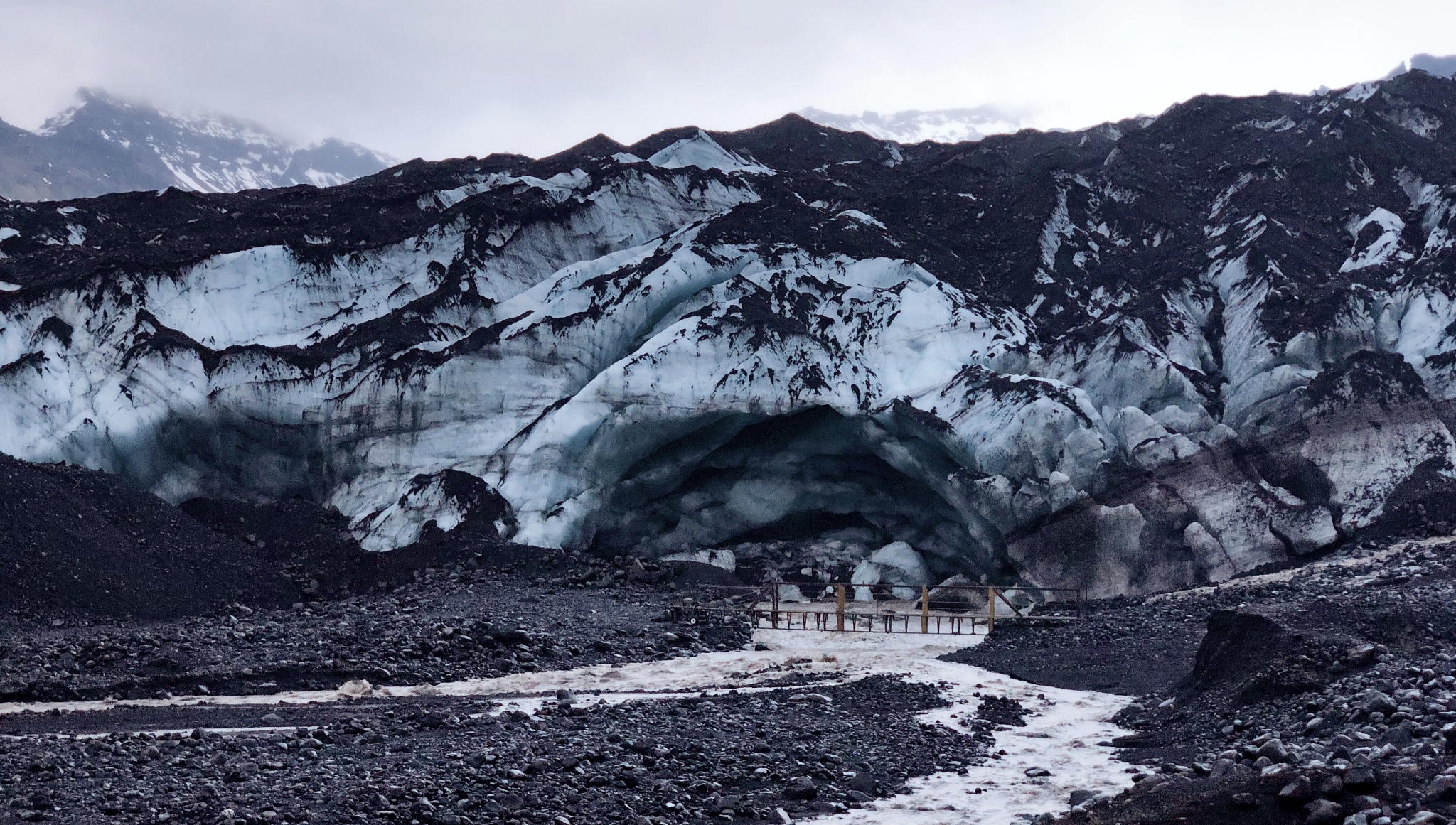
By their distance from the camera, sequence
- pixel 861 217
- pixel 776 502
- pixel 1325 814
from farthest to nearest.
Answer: pixel 861 217 < pixel 776 502 < pixel 1325 814

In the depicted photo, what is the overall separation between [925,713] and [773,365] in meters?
16.5

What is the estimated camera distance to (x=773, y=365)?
→ 30.9 metres

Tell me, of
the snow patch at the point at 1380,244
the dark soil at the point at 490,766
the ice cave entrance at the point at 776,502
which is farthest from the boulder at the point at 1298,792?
the snow patch at the point at 1380,244

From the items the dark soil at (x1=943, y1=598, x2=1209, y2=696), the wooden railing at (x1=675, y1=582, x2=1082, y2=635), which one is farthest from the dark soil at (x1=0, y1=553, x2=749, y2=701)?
the dark soil at (x1=943, y1=598, x2=1209, y2=696)

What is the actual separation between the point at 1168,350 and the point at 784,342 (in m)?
10.6

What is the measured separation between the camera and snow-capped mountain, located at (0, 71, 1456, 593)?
2739 cm

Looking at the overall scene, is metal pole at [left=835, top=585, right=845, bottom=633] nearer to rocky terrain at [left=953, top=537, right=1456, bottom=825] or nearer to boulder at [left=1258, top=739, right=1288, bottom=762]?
rocky terrain at [left=953, top=537, right=1456, bottom=825]

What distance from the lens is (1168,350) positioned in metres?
32.1

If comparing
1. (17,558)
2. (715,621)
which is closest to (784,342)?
(715,621)

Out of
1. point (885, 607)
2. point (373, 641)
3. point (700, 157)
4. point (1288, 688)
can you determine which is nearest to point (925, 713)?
point (1288, 688)

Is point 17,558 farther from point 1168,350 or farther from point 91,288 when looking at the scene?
point 1168,350

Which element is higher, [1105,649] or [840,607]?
[840,607]

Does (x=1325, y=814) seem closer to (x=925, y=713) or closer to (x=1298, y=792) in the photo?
(x=1298, y=792)

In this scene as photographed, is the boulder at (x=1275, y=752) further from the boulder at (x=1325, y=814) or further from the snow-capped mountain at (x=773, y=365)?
the snow-capped mountain at (x=773, y=365)
